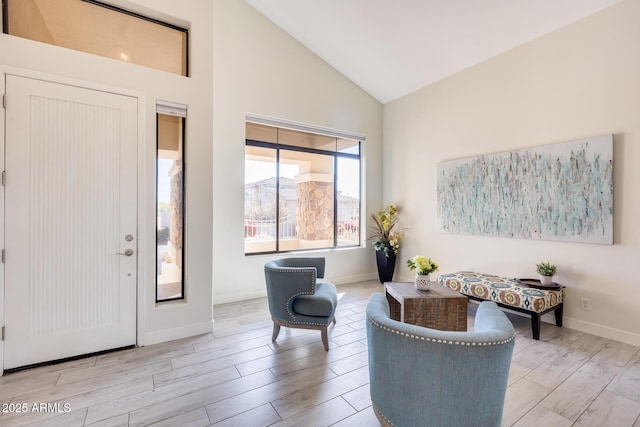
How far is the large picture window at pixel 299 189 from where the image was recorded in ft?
15.4

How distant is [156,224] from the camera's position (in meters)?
2.93

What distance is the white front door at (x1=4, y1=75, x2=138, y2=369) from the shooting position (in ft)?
7.77

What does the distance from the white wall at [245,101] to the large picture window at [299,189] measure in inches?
10.4

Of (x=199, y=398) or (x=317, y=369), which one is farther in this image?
(x=317, y=369)

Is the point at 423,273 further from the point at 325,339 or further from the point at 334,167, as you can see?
the point at 334,167

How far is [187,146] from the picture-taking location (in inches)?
120

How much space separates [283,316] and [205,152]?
189 centimetres

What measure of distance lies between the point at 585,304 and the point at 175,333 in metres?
4.43

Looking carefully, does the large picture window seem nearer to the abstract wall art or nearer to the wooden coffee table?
the abstract wall art

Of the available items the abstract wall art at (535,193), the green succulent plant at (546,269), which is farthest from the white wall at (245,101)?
the green succulent plant at (546,269)

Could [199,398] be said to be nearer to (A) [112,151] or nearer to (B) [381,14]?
(A) [112,151]

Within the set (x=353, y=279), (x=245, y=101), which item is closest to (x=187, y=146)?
(x=245, y=101)

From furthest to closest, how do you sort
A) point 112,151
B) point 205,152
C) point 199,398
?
point 205,152, point 112,151, point 199,398

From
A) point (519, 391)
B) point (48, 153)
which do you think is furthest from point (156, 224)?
point (519, 391)
